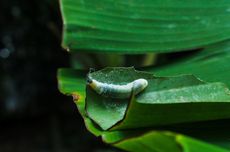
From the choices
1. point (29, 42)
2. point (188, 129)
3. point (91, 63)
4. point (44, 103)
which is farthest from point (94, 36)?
point (44, 103)

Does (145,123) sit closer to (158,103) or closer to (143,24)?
(158,103)

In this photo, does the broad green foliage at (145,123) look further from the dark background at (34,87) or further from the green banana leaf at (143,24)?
the dark background at (34,87)

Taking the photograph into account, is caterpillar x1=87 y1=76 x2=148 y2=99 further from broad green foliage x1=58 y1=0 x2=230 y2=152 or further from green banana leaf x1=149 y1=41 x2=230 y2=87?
green banana leaf x1=149 y1=41 x2=230 y2=87

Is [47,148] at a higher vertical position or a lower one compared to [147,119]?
lower

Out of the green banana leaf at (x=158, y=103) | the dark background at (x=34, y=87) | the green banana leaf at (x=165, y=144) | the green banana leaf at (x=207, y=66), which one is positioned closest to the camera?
the green banana leaf at (x=165, y=144)

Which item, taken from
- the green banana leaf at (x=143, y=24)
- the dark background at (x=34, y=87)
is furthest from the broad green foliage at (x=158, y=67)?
the dark background at (x=34, y=87)

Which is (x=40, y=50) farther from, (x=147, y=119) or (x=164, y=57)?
(x=147, y=119)
